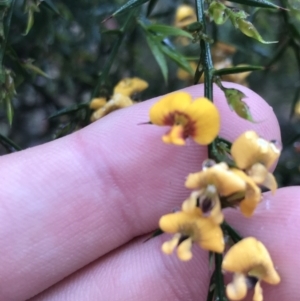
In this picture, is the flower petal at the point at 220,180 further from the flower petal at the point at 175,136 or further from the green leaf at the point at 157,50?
the green leaf at the point at 157,50

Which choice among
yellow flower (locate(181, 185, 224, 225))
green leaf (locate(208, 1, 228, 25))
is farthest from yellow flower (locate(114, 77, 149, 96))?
yellow flower (locate(181, 185, 224, 225))

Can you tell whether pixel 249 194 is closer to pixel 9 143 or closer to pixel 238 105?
pixel 238 105

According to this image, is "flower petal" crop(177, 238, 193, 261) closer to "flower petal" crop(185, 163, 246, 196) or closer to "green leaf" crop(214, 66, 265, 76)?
"flower petal" crop(185, 163, 246, 196)

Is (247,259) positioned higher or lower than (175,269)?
higher

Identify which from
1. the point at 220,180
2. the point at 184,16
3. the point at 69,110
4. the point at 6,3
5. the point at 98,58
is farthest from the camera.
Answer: the point at 98,58

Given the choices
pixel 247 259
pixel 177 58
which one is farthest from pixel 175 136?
pixel 177 58

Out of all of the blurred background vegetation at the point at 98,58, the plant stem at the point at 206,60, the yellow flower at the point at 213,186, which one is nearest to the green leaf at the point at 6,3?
the blurred background vegetation at the point at 98,58

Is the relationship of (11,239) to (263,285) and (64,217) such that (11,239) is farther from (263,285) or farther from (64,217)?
(263,285)

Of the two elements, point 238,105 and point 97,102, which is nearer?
point 238,105
